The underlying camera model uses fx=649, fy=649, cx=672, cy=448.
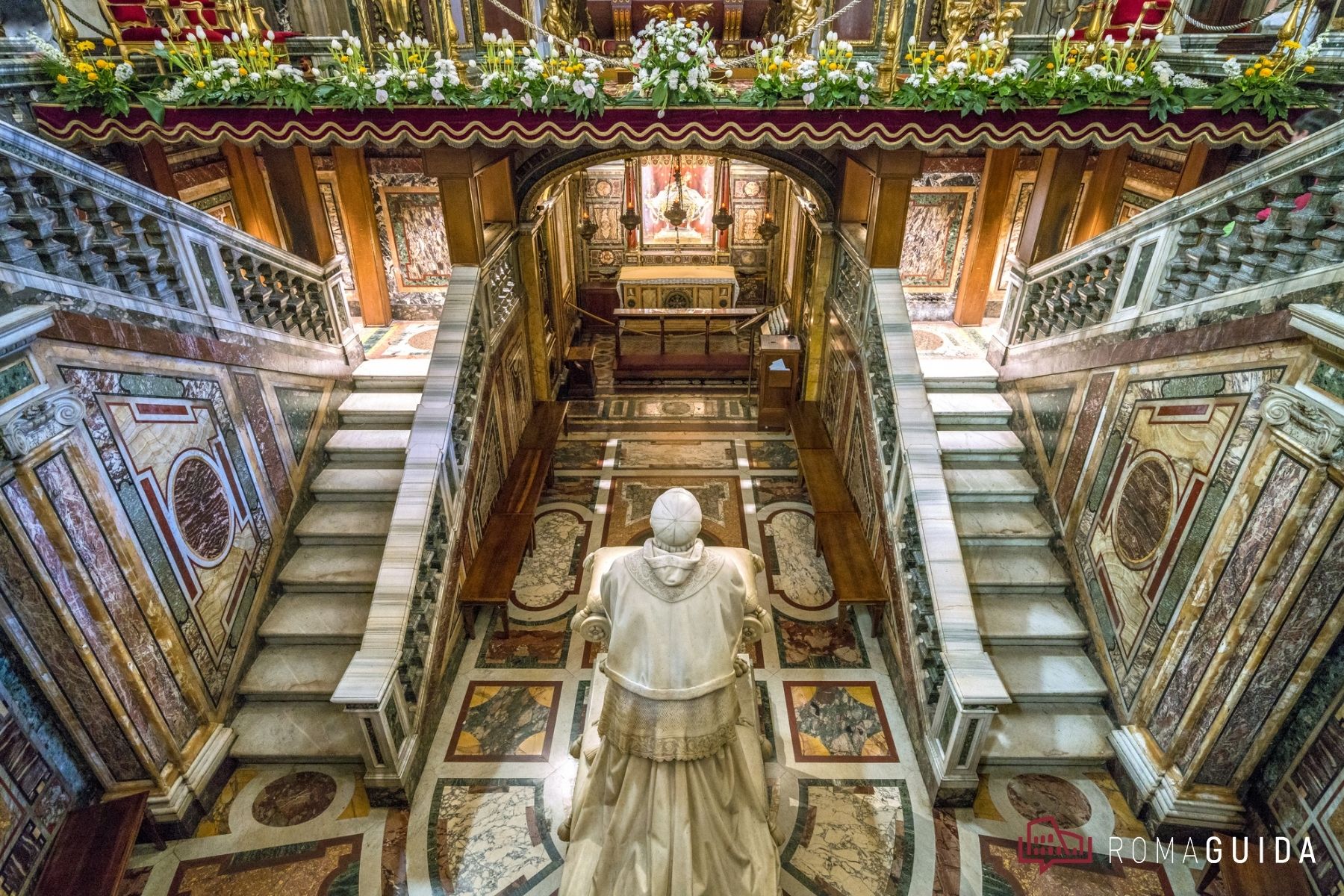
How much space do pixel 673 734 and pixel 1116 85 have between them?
497 cm

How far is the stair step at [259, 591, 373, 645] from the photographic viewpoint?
14.9 feet

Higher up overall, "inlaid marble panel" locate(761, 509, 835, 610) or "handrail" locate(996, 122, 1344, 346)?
"handrail" locate(996, 122, 1344, 346)

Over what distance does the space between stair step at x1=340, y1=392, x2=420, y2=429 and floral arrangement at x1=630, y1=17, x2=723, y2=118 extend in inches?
125

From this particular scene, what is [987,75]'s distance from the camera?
439cm

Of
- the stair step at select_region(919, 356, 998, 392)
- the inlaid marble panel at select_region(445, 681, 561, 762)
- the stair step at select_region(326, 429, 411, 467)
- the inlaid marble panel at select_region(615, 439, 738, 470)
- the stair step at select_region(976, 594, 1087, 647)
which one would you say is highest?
the stair step at select_region(919, 356, 998, 392)

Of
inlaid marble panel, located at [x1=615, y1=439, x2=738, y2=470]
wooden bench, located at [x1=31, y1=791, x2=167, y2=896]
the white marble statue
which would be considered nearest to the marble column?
inlaid marble panel, located at [x1=615, y1=439, x2=738, y2=470]

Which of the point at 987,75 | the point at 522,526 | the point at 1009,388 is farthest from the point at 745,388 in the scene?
the point at 987,75

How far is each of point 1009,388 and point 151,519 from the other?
6.29m

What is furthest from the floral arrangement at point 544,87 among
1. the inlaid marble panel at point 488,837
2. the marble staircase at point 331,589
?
the inlaid marble panel at point 488,837

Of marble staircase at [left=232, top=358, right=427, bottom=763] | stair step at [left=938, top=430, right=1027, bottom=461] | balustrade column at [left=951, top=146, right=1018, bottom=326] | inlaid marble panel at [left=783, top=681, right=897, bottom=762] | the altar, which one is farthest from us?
the altar

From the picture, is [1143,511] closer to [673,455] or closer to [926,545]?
[926,545]

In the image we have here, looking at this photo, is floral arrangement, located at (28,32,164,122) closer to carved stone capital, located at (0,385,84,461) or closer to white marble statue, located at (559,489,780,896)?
carved stone capital, located at (0,385,84,461)

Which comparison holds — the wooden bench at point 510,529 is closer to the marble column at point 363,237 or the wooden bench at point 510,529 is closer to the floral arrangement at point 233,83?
the marble column at point 363,237

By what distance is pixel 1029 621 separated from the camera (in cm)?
459
